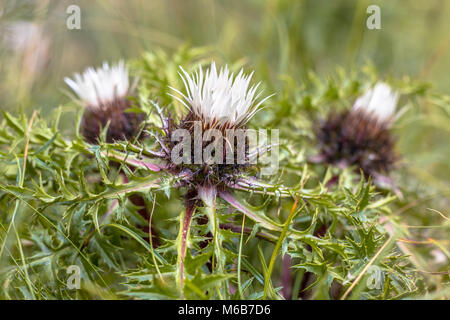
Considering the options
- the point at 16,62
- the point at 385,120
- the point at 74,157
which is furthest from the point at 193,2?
the point at 74,157

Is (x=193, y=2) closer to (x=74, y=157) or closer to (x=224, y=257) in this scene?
(x=74, y=157)

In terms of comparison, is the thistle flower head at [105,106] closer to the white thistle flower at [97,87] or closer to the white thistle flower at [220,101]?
the white thistle flower at [97,87]

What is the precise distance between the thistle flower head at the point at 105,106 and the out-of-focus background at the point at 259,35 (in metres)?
1.00

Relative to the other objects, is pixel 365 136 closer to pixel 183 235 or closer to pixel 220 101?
pixel 220 101

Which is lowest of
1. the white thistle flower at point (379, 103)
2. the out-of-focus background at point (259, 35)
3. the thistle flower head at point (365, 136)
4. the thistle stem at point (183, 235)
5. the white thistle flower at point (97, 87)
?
the thistle stem at point (183, 235)

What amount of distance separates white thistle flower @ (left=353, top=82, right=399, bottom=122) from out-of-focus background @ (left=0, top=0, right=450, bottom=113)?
0.79 m

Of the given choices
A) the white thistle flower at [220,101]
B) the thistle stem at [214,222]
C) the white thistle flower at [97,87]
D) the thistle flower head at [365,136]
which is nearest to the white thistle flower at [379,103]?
the thistle flower head at [365,136]

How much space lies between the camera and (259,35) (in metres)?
3.03

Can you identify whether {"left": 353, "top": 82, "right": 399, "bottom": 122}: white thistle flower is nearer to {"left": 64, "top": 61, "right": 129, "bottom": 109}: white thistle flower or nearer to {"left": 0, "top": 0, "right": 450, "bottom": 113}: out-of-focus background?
{"left": 0, "top": 0, "right": 450, "bottom": 113}: out-of-focus background

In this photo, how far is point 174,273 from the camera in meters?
0.97

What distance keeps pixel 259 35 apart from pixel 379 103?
1.60 m

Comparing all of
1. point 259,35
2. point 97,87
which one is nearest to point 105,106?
point 97,87

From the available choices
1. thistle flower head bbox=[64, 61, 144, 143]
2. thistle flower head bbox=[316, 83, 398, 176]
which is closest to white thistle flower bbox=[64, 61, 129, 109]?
thistle flower head bbox=[64, 61, 144, 143]

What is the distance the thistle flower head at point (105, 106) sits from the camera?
136cm
